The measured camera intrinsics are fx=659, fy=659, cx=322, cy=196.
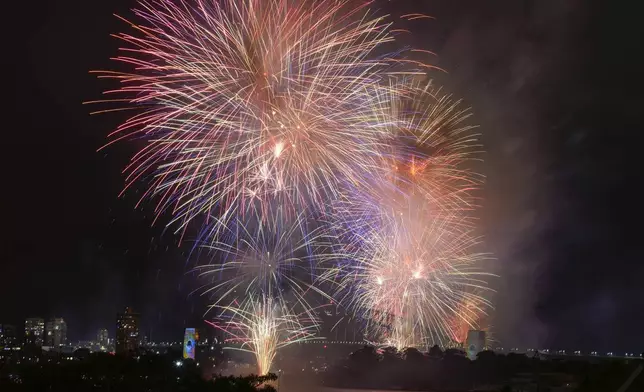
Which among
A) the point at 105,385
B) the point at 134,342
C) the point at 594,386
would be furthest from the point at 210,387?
the point at 134,342

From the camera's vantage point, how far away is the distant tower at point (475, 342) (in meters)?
79.8

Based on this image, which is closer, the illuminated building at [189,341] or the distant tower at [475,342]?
the distant tower at [475,342]

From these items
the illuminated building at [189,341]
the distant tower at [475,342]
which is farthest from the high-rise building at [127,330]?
the distant tower at [475,342]

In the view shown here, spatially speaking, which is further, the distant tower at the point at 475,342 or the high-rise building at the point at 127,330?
the high-rise building at the point at 127,330

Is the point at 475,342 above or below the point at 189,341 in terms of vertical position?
below

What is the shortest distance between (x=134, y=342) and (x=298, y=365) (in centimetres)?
3714

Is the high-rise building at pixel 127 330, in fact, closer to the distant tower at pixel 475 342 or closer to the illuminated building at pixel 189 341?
the illuminated building at pixel 189 341

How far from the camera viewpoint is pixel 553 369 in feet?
234

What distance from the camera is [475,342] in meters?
80.1

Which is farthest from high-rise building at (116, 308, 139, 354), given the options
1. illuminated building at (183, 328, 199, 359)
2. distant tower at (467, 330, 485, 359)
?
distant tower at (467, 330, 485, 359)

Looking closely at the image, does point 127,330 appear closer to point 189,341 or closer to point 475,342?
point 189,341

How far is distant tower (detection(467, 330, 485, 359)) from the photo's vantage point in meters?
79.8

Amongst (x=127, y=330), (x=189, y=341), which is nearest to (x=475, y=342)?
(x=189, y=341)

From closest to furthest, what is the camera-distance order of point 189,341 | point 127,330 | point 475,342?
point 475,342
point 189,341
point 127,330
